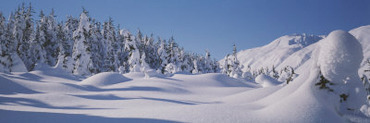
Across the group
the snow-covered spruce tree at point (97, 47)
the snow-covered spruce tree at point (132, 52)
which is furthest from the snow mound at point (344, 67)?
the snow-covered spruce tree at point (97, 47)

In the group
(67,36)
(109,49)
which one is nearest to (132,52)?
(109,49)

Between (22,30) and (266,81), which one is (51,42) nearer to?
(22,30)

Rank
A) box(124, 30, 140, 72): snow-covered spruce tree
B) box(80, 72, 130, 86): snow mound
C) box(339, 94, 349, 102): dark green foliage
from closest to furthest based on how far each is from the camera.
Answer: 1. box(339, 94, 349, 102): dark green foliage
2. box(80, 72, 130, 86): snow mound
3. box(124, 30, 140, 72): snow-covered spruce tree

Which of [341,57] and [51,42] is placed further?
[51,42]

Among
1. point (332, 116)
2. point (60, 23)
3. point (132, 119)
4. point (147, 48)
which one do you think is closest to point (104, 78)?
point (132, 119)

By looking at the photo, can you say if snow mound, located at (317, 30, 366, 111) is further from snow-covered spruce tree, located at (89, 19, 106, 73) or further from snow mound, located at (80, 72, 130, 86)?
snow-covered spruce tree, located at (89, 19, 106, 73)

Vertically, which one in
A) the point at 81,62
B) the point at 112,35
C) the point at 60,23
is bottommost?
the point at 81,62

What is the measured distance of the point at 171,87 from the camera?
1334cm

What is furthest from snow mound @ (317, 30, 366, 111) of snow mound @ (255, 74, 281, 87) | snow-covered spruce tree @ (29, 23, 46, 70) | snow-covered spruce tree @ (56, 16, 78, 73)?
snow-covered spruce tree @ (29, 23, 46, 70)

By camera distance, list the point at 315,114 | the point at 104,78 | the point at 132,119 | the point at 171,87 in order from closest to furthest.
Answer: the point at 315,114, the point at 132,119, the point at 171,87, the point at 104,78

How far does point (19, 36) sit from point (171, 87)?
31.7 m

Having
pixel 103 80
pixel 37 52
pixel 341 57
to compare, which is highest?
pixel 37 52

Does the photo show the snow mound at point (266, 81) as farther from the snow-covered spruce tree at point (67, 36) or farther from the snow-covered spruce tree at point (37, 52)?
the snow-covered spruce tree at point (37, 52)

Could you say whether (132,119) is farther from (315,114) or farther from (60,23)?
(60,23)
